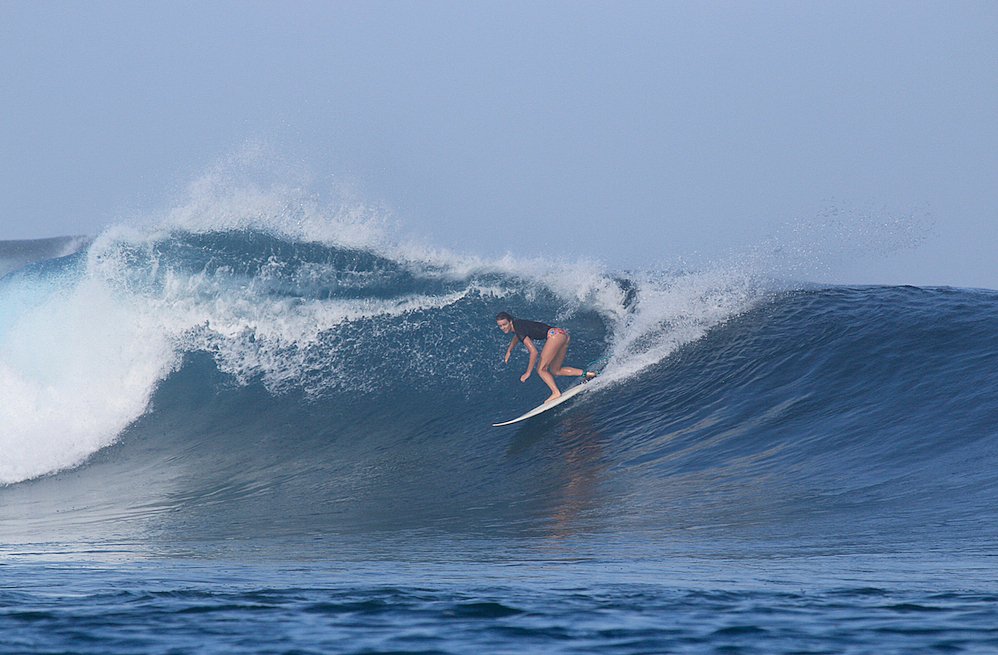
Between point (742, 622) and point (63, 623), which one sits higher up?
point (63, 623)

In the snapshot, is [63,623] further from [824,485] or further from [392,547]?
[824,485]

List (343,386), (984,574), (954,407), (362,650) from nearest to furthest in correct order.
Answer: (362,650), (984,574), (954,407), (343,386)

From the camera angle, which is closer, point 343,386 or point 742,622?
point 742,622

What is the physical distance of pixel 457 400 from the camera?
12.0 metres

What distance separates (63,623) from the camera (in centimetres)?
390

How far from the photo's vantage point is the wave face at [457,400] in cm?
793

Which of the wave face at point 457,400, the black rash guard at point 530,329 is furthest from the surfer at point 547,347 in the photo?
the wave face at point 457,400

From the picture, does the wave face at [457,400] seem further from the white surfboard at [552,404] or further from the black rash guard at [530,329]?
the black rash guard at [530,329]

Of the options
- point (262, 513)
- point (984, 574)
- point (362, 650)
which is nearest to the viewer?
point (362, 650)

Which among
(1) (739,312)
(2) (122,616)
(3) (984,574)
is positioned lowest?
(3) (984,574)

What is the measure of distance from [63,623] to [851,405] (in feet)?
25.6

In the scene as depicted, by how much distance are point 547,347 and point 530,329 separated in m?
0.36

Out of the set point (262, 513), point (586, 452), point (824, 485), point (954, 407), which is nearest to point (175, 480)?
point (262, 513)

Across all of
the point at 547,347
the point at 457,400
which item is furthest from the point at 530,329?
the point at 457,400
